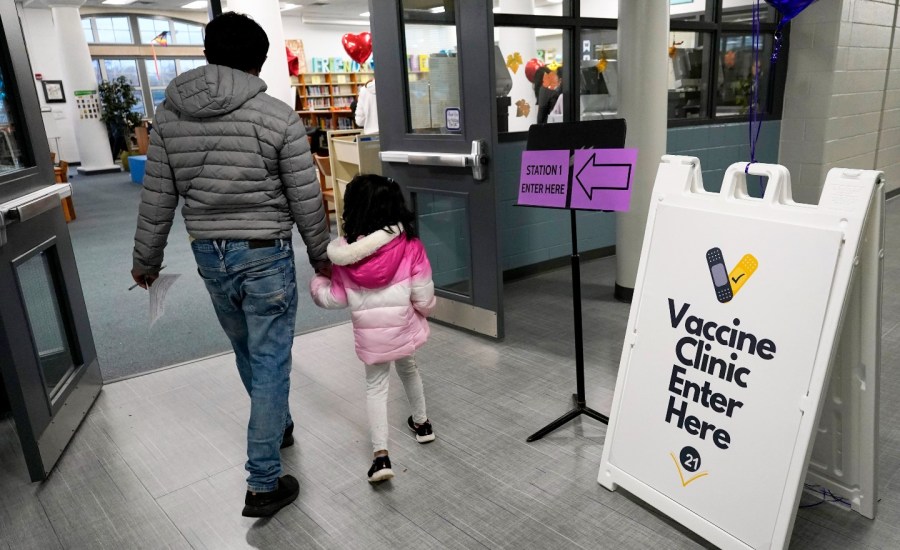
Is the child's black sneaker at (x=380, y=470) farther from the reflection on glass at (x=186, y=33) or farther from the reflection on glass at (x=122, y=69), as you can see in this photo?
the reflection on glass at (x=186, y=33)

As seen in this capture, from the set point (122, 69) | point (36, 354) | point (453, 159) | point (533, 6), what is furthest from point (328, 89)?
point (36, 354)

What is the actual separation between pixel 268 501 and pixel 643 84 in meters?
3.04

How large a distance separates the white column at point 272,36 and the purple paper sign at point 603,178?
3.97 m

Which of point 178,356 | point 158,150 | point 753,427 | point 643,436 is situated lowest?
point 178,356

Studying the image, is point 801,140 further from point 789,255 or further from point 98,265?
point 98,265

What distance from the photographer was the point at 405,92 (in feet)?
11.4

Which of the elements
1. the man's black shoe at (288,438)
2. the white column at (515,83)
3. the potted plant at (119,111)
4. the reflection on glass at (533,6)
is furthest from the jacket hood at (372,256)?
the potted plant at (119,111)

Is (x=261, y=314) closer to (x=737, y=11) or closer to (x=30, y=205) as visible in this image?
(x=30, y=205)

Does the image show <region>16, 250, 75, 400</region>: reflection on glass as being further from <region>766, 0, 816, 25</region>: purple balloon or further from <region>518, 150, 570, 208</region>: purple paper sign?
<region>766, 0, 816, 25</region>: purple balloon

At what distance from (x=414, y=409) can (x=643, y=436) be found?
2.94ft

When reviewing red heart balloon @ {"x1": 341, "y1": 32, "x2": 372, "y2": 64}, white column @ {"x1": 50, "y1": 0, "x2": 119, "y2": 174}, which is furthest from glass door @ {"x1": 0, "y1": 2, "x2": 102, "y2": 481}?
white column @ {"x1": 50, "y1": 0, "x2": 119, "y2": 174}

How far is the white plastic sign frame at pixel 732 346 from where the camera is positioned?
1.52m

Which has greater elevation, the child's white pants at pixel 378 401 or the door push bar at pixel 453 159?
the door push bar at pixel 453 159

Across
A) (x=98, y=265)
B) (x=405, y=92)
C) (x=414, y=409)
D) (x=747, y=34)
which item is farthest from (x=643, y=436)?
(x=98, y=265)
